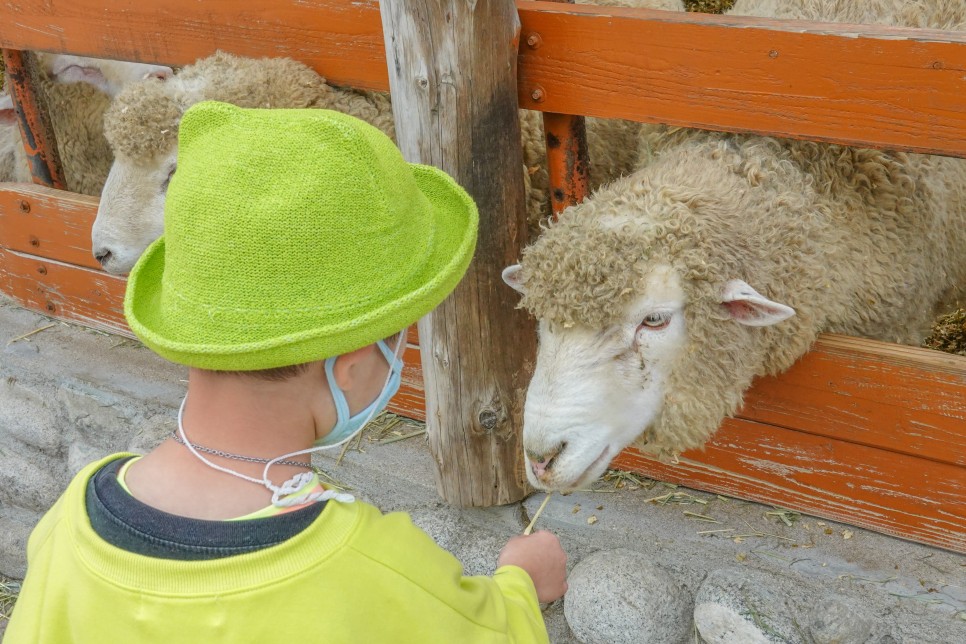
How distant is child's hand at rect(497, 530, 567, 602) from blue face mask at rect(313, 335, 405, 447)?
0.43m

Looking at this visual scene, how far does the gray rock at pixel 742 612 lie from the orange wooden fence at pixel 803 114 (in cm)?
46

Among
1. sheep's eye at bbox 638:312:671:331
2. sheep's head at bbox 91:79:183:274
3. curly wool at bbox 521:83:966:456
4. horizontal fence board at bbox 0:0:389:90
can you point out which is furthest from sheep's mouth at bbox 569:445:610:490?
sheep's head at bbox 91:79:183:274

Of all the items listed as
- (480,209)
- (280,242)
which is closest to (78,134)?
(480,209)

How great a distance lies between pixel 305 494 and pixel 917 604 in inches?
76.8

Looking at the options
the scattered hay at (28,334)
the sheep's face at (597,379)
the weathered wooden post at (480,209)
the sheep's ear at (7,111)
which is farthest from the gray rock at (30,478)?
the sheep's face at (597,379)

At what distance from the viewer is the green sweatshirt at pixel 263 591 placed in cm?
136

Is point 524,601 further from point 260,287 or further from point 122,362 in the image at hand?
point 122,362

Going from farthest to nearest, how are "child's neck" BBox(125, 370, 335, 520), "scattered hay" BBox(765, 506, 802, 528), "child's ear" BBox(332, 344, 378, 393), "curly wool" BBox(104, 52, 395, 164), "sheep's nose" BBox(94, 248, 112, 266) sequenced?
"sheep's nose" BBox(94, 248, 112, 266), "curly wool" BBox(104, 52, 395, 164), "scattered hay" BBox(765, 506, 802, 528), "child's ear" BBox(332, 344, 378, 393), "child's neck" BBox(125, 370, 335, 520)

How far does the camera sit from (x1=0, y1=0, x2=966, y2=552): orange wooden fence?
94.0 inches

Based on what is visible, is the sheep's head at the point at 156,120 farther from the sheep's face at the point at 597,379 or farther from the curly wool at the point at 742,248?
the sheep's face at the point at 597,379

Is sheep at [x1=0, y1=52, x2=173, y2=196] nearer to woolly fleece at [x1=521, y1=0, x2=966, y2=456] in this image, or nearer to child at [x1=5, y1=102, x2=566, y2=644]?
woolly fleece at [x1=521, y1=0, x2=966, y2=456]

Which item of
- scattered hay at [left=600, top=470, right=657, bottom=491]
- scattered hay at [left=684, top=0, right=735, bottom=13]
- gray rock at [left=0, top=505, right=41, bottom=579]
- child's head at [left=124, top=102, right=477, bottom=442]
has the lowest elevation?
gray rock at [left=0, top=505, right=41, bottom=579]

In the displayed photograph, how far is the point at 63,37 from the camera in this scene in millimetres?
4215

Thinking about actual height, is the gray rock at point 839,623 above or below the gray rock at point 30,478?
above
